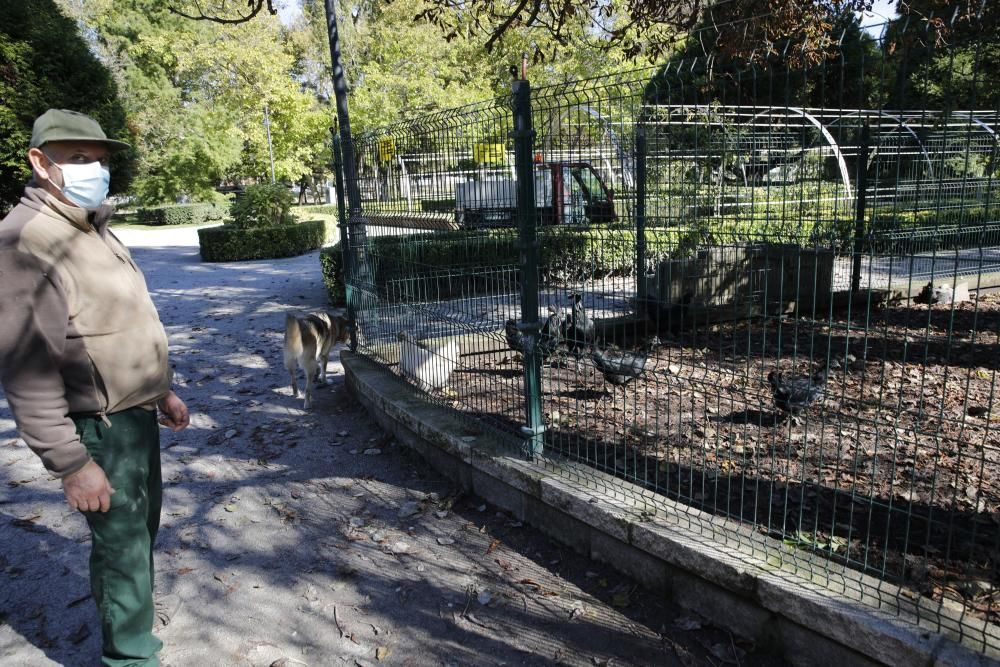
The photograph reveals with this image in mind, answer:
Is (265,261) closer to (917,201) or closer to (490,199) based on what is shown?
(490,199)

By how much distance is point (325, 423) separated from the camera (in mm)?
6391

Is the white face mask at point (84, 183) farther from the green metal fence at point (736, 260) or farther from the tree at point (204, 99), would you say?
the tree at point (204, 99)

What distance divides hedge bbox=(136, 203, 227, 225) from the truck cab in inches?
1469

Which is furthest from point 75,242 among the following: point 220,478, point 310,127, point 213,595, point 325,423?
point 310,127

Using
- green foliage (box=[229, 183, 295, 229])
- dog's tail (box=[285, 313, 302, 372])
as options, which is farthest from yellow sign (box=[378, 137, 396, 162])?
green foliage (box=[229, 183, 295, 229])

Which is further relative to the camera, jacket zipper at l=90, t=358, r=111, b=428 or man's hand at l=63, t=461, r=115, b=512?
jacket zipper at l=90, t=358, r=111, b=428

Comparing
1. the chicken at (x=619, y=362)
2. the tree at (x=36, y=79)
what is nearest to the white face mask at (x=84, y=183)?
the chicken at (x=619, y=362)

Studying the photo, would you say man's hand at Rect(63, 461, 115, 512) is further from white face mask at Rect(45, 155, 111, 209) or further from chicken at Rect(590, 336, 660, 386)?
chicken at Rect(590, 336, 660, 386)

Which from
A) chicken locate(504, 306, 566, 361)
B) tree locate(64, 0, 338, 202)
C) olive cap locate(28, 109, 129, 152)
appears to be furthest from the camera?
tree locate(64, 0, 338, 202)

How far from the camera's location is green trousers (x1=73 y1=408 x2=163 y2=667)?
2.69 meters

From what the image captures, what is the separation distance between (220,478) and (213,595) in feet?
5.61

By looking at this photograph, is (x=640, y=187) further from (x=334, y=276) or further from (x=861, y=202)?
(x=334, y=276)

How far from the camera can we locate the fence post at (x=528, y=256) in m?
3.96

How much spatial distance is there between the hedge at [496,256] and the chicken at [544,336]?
33cm
